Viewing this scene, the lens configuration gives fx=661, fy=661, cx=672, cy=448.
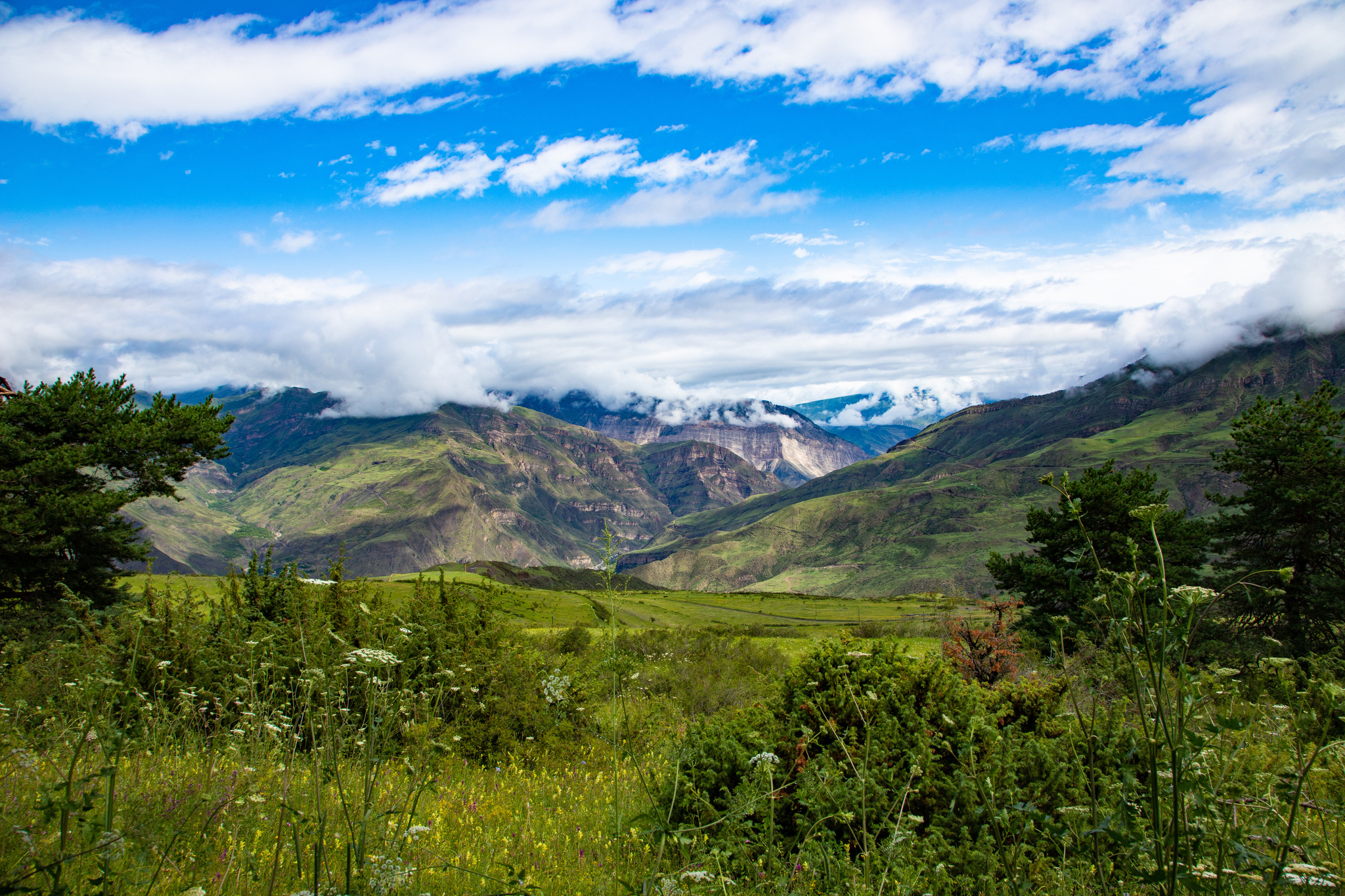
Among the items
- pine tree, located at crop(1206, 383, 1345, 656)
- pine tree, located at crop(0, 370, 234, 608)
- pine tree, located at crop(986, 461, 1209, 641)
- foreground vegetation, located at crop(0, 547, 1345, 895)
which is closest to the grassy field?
→ pine tree, located at crop(986, 461, 1209, 641)

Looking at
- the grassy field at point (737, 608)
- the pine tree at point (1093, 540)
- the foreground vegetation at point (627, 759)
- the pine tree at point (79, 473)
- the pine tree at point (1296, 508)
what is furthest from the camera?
the grassy field at point (737, 608)

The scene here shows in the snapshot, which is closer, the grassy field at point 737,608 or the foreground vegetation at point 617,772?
the foreground vegetation at point 617,772

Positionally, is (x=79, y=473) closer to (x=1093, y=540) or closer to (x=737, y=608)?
(x=1093, y=540)

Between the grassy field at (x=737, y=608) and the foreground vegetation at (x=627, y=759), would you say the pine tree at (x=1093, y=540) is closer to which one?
the foreground vegetation at (x=627, y=759)

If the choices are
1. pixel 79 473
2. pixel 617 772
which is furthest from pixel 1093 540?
pixel 79 473

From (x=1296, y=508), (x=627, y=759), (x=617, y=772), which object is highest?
(x=617, y=772)

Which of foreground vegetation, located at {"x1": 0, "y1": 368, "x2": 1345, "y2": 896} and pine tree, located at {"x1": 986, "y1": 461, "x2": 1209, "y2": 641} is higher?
foreground vegetation, located at {"x1": 0, "y1": 368, "x2": 1345, "y2": 896}

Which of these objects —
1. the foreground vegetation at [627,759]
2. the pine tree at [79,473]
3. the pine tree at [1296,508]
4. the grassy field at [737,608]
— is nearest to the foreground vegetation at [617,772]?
the foreground vegetation at [627,759]

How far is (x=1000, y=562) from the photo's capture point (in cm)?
3438

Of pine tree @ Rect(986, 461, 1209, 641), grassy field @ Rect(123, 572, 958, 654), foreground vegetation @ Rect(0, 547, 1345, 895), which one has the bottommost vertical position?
grassy field @ Rect(123, 572, 958, 654)

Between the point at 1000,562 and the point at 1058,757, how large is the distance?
103ft

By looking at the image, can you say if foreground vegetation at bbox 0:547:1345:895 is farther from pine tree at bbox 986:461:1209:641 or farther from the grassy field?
the grassy field

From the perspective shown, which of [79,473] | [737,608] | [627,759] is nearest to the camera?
[627,759]

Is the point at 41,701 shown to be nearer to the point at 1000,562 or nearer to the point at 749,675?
the point at 749,675
